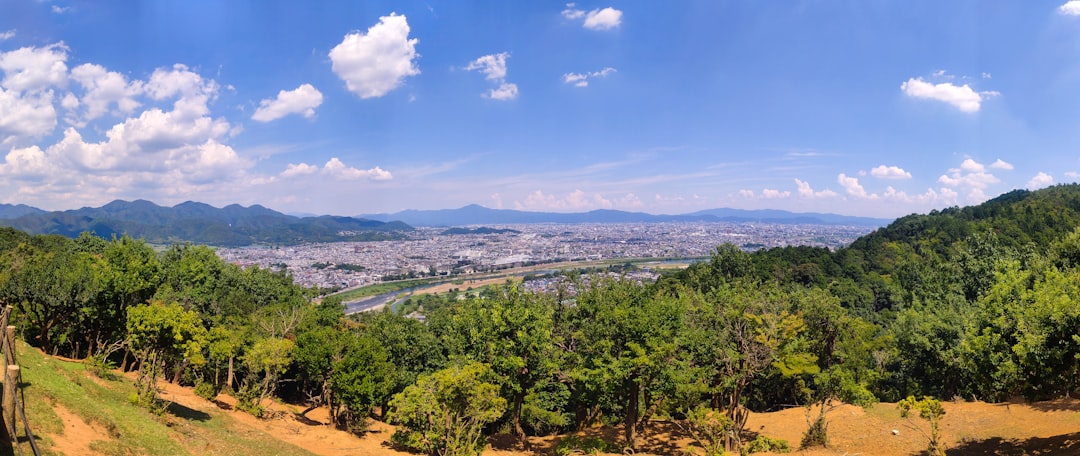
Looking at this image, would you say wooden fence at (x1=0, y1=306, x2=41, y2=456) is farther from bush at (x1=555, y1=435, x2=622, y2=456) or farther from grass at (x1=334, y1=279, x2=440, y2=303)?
grass at (x1=334, y1=279, x2=440, y2=303)

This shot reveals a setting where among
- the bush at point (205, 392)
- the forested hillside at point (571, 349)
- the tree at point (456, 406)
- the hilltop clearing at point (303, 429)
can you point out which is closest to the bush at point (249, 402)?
the forested hillside at point (571, 349)

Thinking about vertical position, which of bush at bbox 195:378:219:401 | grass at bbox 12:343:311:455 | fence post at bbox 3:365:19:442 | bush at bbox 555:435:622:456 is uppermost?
fence post at bbox 3:365:19:442

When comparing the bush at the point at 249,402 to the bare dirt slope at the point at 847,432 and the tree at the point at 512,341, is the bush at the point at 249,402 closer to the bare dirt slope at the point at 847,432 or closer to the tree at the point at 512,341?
the bare dirt slope at the point at 847,432

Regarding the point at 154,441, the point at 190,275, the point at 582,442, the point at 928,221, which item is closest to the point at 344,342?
the point at 154,441

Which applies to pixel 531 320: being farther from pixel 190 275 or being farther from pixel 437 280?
pixel 437 280

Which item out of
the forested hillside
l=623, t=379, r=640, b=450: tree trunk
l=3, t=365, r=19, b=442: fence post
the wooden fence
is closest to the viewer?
the wooden fence

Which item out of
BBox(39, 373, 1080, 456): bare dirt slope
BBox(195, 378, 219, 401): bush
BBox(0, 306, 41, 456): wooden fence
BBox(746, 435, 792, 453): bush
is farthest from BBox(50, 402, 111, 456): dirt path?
BBox(746, 435, 792, 453): bush
